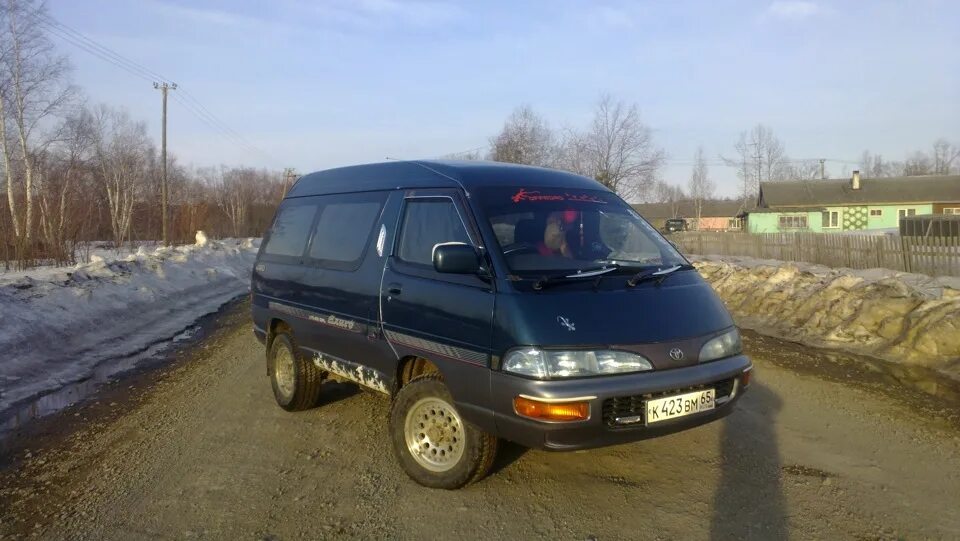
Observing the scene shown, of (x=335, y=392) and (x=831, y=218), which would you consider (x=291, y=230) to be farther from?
(x=831, y=218)

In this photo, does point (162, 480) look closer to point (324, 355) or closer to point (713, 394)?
point (324, 355)

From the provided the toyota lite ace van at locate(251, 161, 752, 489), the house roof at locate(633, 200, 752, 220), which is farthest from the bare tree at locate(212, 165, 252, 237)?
the toyota lite ace van at locate(251, 161, 752, 489)

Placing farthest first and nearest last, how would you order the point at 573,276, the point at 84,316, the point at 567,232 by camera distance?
the point at 84,316 < the point at 567,232 < the point at 573,276

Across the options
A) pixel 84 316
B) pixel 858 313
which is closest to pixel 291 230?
pixel 84 316

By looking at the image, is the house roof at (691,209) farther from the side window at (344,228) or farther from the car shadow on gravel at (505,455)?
the car shadow on gravel at (505,455)

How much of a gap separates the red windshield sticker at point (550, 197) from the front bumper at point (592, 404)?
1.40 meters

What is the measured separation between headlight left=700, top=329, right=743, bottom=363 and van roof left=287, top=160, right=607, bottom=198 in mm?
1573

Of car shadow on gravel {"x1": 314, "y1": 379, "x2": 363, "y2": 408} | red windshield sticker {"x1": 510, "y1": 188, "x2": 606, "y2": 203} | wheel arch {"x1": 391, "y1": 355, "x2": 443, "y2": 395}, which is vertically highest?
red windshield sticker {"x1": 510, "y1": 188, "x2": 606, "y2": 203}

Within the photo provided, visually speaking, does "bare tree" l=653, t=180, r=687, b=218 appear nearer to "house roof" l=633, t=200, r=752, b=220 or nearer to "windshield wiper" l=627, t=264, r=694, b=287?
"house roof" l=633, t=200, r=752, b=220

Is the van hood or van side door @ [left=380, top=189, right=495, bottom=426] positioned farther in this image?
Answer: van side door @ [left=380, top=189, right=495, bottom=426]

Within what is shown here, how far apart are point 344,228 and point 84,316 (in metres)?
7.20

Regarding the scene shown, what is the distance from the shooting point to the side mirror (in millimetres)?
3738

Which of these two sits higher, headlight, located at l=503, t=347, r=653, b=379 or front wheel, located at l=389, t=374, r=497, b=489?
headlight, located at l=503, t=347, r=653, b=379

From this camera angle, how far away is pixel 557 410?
3.37 metres
